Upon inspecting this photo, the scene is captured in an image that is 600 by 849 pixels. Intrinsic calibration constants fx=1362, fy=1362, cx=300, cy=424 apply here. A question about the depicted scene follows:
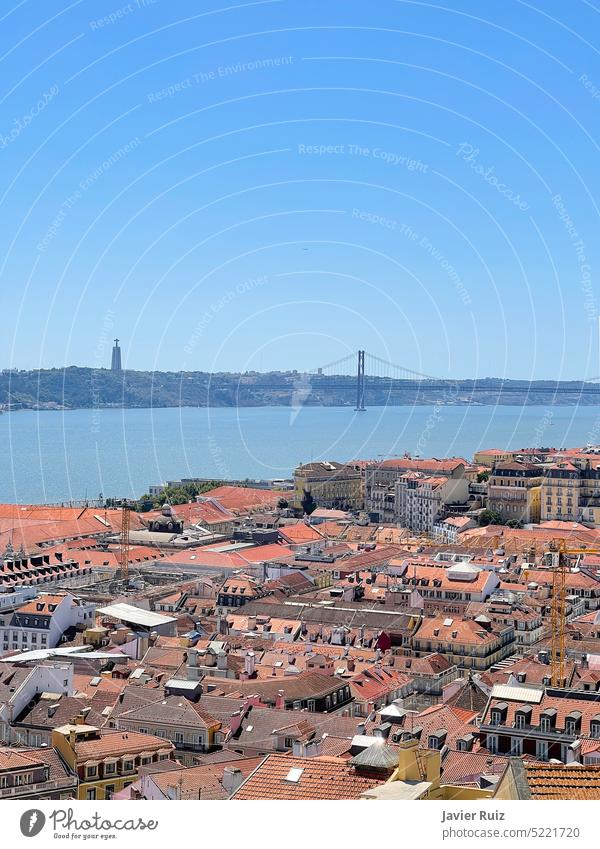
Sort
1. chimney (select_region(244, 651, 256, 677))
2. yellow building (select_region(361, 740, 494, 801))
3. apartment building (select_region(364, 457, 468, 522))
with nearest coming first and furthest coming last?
yellow building (select_region(361, 740, 494, 801))
chimney (select_region(244, 651, 256, 677))
apartment building (select_region(364, 457, 468, 522))

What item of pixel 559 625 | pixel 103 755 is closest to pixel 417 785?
pixel 103 755

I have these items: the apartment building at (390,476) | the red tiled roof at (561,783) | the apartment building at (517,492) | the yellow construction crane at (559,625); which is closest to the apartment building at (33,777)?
the red tiled roof at (561,783)

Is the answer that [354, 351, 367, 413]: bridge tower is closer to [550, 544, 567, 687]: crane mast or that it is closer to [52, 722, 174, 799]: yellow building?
[550, 544, 567, 687]: crane mast

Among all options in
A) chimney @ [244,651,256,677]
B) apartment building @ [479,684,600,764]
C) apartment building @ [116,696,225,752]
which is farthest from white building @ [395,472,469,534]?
apartment building @ [479,684,600,764]

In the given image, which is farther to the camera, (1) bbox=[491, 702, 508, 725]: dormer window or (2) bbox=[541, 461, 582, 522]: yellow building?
(2) bbox=[541, 461, 582, 522]: yellow building

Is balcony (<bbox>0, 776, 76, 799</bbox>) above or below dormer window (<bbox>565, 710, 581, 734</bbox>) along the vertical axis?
below
